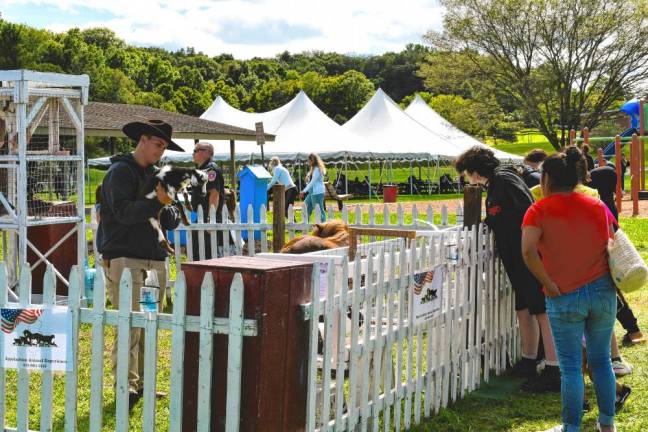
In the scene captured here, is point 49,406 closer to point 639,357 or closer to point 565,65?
point 639,357

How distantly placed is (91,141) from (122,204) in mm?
Answer: 49309

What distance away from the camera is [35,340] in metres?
4.18

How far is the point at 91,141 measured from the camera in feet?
173

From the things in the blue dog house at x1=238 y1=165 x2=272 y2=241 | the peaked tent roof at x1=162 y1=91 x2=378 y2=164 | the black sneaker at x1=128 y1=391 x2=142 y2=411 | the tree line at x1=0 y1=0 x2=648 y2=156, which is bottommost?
the black sneaker at x1=128 y1=391 x2=142 y2=411

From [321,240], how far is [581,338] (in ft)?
6.92

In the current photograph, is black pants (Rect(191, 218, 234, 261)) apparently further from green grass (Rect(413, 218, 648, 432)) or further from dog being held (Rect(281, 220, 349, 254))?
green grass (Rect(413, 218, 648, 432))

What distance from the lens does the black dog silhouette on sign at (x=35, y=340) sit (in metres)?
4.16

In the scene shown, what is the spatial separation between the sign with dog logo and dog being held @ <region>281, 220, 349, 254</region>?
88.6 inches

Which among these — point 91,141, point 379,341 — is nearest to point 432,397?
point 379,341

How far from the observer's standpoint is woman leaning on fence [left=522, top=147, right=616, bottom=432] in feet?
15.4

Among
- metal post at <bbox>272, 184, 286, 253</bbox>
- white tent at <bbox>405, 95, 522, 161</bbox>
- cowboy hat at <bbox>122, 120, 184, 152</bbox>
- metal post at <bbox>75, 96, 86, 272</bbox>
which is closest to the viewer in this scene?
cowboy hat at <bbox>122, 120, 184, 152</bbox>

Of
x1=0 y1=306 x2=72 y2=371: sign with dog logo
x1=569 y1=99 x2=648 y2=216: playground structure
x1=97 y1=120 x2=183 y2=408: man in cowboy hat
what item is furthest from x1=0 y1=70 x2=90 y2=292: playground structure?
x1=569 y1=99 x2=648 y2=216: playground structure

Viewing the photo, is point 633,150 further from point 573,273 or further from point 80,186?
point 573,273

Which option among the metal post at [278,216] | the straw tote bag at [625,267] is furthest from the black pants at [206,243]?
the straw tote bag at [625,267]
